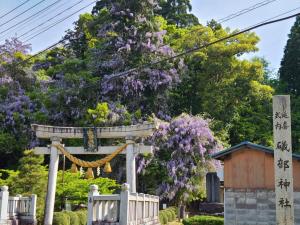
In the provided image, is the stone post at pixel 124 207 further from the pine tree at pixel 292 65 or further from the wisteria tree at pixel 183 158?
the pine tree at pixel 292 65

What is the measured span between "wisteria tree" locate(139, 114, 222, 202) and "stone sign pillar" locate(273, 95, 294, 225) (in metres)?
15.3

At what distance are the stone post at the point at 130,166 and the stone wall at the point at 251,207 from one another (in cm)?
475

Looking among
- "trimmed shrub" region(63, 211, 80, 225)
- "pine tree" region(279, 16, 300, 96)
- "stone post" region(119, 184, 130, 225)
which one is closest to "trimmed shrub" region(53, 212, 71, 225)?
"trimmed shrub" region(63, 211, 80, 225)

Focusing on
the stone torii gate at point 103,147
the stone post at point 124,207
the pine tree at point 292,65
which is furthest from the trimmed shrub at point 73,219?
the pine tree at point 292,65

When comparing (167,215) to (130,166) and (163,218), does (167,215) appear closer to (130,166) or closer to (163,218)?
(163,218)

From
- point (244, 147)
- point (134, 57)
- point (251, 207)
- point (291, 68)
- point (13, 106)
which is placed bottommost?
point (251, 207)

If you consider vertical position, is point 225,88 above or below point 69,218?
above

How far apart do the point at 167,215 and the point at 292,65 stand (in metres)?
19.2

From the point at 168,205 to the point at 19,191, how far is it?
961cm

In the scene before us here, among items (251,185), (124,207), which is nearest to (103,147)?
(124,207)

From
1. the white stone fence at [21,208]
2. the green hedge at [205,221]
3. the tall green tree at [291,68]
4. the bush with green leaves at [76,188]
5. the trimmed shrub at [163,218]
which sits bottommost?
the trimmed shrub at [163,218]

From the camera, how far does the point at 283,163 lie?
8.52m

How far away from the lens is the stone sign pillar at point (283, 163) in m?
8.21

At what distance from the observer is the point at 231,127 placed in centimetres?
3030
